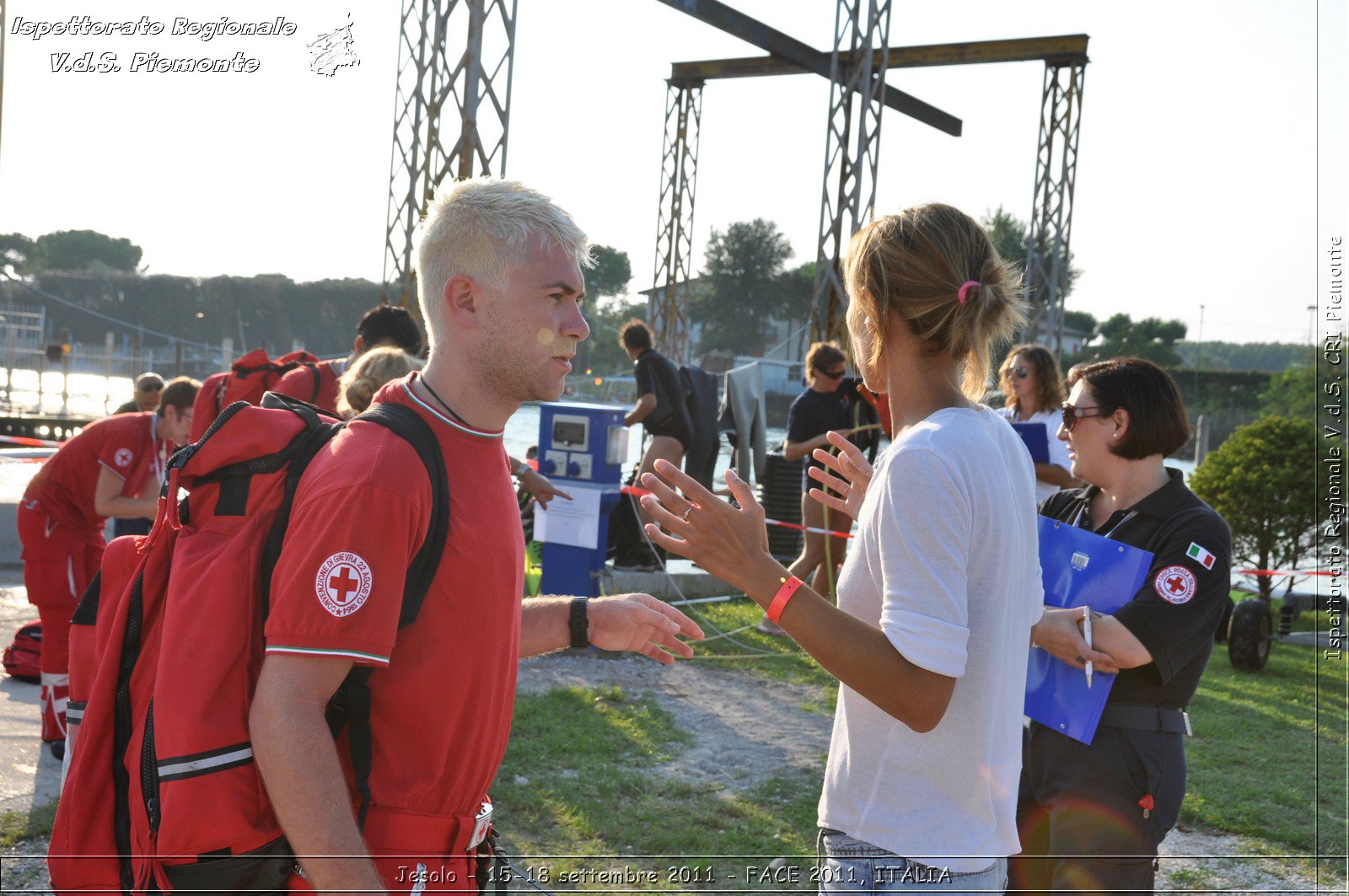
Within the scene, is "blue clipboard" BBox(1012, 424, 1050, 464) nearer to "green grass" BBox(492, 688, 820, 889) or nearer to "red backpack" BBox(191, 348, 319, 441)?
"green grass" BBox(492, 688, 820, 889)

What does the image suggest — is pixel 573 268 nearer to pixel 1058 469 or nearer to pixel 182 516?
pixel 182 516

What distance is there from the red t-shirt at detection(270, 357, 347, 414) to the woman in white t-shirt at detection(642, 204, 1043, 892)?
3.22 m

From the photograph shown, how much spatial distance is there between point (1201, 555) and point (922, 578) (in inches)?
64.4

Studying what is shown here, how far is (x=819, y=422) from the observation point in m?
8.38

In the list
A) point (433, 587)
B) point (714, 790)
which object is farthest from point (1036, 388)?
point (433, 587)

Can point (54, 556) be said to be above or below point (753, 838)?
above

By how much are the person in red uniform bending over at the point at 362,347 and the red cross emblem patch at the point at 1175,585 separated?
354 centimetres

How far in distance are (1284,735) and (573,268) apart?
678 cm

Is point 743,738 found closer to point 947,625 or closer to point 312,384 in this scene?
point 312,384

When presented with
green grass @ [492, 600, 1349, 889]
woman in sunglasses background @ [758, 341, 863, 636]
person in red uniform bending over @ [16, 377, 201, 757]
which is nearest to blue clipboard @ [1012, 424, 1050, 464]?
green grass @ [492, 600, 1349, 889]

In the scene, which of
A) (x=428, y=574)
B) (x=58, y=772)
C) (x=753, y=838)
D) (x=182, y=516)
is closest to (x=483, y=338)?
(x=428, y=574)

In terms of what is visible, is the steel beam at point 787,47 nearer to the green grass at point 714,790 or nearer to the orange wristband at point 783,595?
the green grass at point 714,790

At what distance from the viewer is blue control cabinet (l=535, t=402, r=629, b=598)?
780 centimetres

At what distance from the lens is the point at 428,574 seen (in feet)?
5.12
